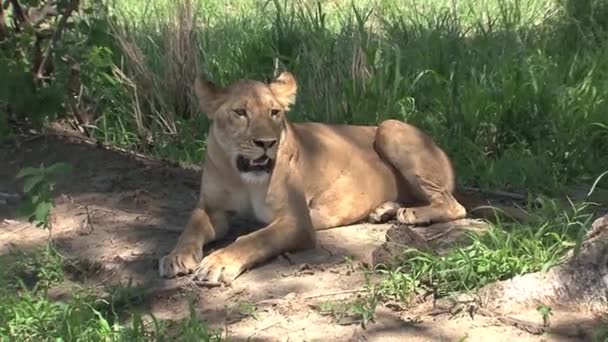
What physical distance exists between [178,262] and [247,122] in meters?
0.64

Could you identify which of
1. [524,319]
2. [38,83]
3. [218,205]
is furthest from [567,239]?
[38,83]

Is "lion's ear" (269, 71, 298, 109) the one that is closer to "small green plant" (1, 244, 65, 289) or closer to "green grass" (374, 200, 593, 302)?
"green grass" (374, 200, 593, 302)

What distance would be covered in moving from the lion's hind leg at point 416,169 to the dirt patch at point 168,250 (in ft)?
0.56

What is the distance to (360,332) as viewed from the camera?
3836mm

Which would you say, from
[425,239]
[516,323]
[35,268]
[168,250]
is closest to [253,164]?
[168,250]

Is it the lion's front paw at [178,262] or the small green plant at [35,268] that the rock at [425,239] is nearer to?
the lion's front paw at [178,262]

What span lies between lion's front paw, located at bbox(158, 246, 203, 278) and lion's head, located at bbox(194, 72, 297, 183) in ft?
1.40

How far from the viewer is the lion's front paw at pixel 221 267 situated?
4355 mm

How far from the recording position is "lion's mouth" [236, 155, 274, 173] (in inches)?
185

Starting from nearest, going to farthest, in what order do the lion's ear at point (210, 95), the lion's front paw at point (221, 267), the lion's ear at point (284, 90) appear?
the lion's front paw at point (221, 267) < the lion's ear at point (210, 95) < the lion's ear at point (284, 90)

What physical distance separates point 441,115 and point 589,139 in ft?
2.77

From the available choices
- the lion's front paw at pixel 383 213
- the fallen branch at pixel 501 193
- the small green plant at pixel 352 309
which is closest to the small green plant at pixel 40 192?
the small green plant at pixel 352 309

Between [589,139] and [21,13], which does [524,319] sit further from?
[21,13]

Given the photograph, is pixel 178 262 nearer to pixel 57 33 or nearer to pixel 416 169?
pixel 416 169
